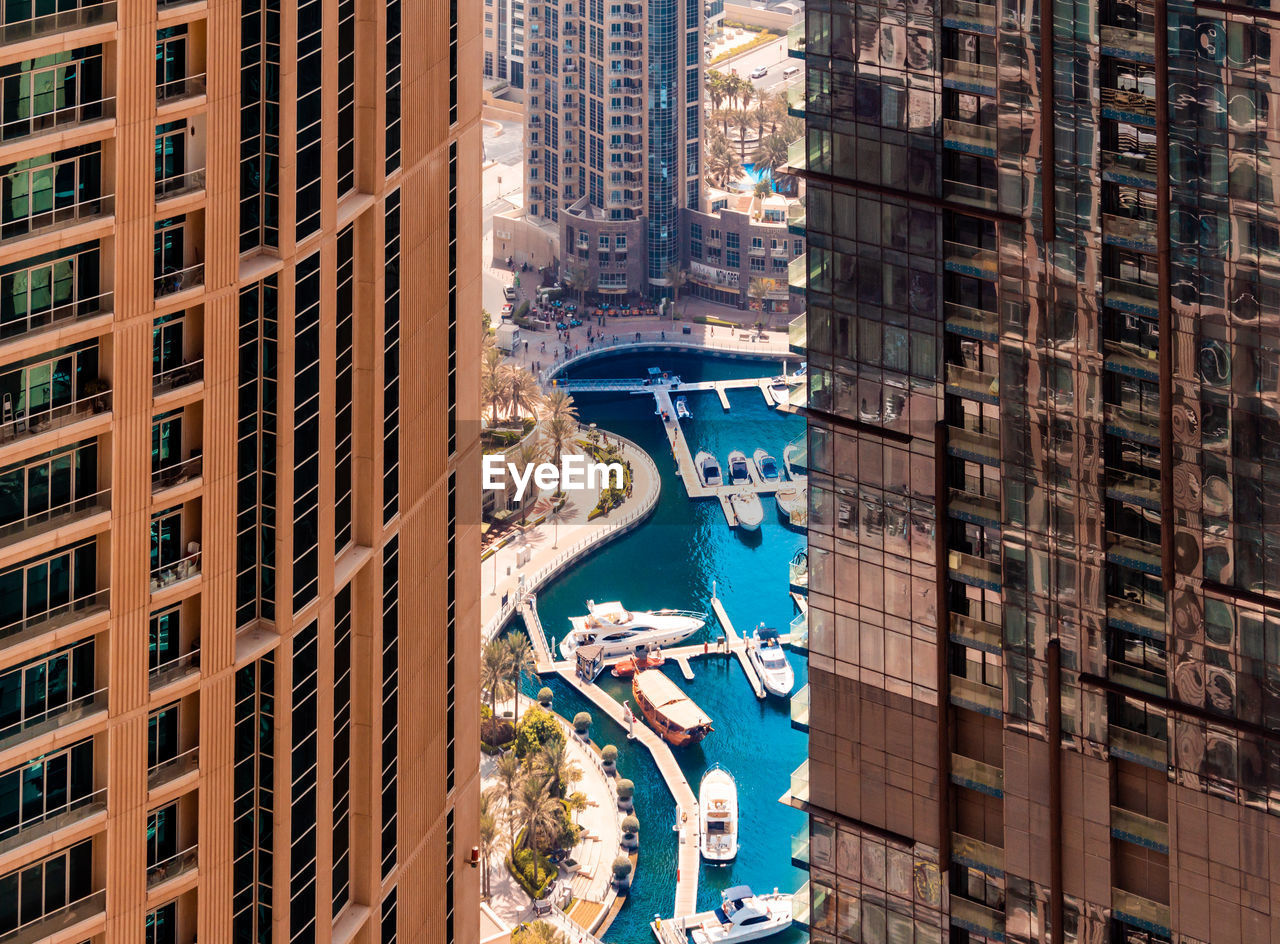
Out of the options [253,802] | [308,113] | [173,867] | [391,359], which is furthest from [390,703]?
[308,113]

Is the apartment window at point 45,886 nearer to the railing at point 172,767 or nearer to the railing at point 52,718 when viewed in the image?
the railing at point 172,767

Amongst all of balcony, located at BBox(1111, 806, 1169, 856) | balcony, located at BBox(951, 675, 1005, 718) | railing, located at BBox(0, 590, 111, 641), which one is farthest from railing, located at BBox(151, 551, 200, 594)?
balcony, located at BBox(1111, 806, 1169, 856)

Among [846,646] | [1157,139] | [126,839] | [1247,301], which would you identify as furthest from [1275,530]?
[126,839]

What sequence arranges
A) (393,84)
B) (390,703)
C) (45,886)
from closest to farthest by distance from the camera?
(45,886)
(393,84)
(390,703)

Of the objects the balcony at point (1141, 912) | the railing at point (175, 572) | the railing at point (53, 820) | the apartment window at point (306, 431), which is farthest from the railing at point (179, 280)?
the balcony at point (1141, 912)

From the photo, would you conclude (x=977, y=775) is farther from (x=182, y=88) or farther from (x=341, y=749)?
(x=182, y=88)

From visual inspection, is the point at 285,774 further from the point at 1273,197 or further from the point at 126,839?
the point at 1273,197

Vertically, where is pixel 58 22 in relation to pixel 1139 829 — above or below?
above
